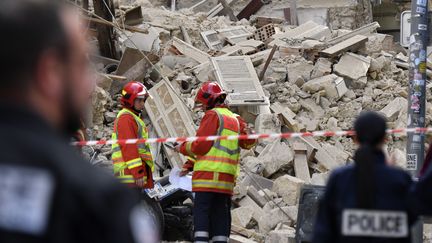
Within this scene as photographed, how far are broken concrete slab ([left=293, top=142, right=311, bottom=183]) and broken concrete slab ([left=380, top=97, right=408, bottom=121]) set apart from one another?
200 centimetres

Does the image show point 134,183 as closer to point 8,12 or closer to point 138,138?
point 138,138

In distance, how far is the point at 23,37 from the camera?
7.26 feet

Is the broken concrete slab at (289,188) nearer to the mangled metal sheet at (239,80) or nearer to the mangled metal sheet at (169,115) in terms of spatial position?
the mangled metal sheet at (169,115)

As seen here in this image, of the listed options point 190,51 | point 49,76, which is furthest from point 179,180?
point 49,76

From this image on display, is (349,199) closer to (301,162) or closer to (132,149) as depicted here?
(132,149)

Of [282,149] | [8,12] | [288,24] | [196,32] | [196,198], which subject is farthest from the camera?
[288,24]

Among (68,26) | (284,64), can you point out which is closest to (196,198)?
(68,26)

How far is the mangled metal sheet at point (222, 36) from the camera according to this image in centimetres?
1839

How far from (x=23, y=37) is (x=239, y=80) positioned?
1271 cm

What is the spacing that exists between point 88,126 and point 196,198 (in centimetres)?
493

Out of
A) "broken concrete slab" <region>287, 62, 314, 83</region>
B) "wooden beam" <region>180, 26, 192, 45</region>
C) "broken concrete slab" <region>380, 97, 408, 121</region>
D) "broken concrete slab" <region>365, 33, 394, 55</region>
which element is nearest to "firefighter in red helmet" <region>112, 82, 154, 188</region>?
"broken concrete slab" <region>380, 97, 408, 121</region>

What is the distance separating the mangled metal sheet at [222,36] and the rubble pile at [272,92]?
25mm

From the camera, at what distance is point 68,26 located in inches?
91.7

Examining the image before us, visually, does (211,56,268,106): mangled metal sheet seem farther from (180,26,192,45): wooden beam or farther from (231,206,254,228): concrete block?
(231,206,254,228): concrete block
